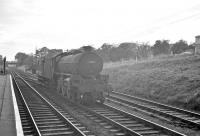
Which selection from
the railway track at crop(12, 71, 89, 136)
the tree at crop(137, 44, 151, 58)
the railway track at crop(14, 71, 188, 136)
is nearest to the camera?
the railway track at crop(14, 71, 188, 136)

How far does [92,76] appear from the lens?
17.2 metres

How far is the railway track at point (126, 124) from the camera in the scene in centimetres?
929

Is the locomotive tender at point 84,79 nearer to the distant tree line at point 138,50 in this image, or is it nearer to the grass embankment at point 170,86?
the grass embankment at point 170,86

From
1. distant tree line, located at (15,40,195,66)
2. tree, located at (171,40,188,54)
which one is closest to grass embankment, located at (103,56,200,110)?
distant tree line, located at (15,40,195,66)

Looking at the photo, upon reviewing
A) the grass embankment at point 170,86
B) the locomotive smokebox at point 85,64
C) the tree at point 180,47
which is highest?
the tree at point 180,47

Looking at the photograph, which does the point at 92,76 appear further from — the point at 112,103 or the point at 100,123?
the point at 100,123

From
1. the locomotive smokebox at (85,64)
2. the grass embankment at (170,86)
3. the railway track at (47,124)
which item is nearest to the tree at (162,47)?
the grass embankment at (170,86)

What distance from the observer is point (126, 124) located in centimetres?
Answer: 1078

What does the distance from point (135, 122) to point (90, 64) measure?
6865 millimetres

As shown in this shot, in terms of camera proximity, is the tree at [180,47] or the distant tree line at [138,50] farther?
the distant tree line at [138,50]

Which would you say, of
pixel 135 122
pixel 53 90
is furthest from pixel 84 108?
pixel 53 90

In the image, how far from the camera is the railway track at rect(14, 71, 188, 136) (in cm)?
929

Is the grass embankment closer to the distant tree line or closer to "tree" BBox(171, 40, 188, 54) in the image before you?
the distant tree line

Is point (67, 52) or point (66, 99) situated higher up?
point (67, 52)
